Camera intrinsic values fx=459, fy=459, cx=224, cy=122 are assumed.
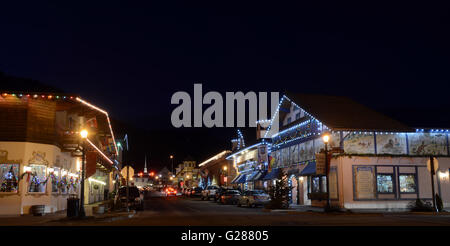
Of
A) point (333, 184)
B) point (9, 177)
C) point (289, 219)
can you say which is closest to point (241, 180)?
point (333, 184)

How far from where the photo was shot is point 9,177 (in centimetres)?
2545

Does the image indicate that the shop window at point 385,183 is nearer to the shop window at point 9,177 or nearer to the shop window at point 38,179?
the shop window at point 38,179

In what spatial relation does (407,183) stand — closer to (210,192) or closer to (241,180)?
(210,192)

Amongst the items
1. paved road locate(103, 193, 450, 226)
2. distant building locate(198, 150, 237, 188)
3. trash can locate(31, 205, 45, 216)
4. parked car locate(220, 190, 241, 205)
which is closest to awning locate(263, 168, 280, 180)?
parked car locate(220, 190, 241, 205)

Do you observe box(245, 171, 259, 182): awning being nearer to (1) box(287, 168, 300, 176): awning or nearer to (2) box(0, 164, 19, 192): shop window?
(1) box(287, 168, 300, 176): awning

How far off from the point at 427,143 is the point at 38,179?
26890 millimetres

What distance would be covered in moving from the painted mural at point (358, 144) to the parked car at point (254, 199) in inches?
309

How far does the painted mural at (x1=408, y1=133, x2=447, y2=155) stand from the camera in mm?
33625

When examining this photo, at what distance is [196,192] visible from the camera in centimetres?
6431

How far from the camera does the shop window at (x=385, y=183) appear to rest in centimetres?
3231

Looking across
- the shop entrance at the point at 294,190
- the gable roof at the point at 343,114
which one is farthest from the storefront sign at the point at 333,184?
the shop entrance at the point at 294,190
